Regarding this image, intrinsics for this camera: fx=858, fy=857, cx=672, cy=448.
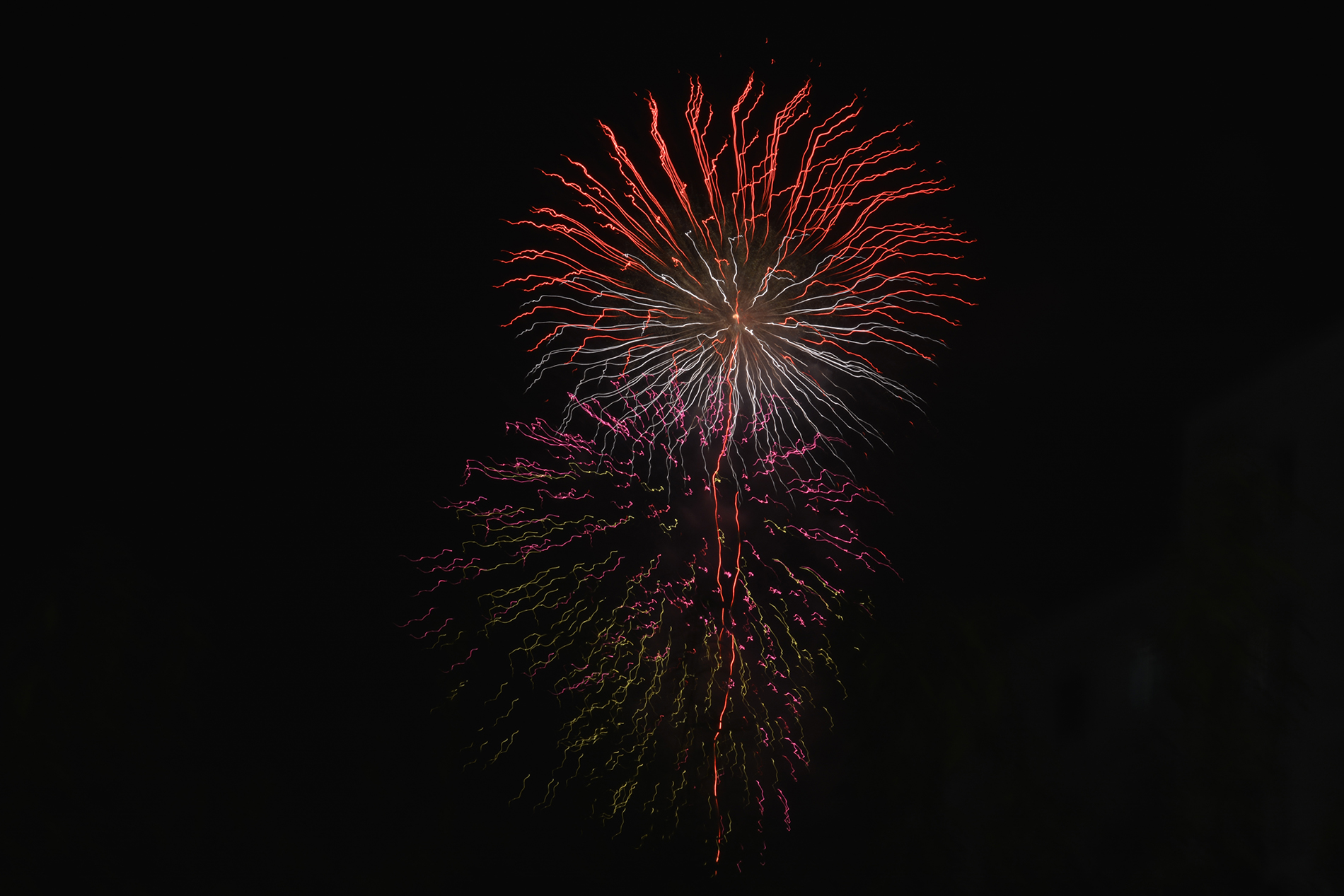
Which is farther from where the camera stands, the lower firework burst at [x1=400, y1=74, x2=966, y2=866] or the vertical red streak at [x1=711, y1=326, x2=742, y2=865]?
the vertical red streak at [x1=711, y1=326, x2=742, y2=865]

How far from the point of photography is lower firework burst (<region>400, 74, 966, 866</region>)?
4.09 metres

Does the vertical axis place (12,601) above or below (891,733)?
below

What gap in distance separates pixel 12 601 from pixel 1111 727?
5.49 metres

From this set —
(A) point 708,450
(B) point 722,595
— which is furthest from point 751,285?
(B) point 722,595

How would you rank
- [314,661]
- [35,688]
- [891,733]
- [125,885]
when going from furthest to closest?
1. [314,661]
2. [891,733]
3. [35,688]
4. [125,885]

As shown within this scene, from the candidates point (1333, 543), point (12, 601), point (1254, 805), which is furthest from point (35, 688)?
point (1333, 543)

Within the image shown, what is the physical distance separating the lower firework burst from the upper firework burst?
12 mm

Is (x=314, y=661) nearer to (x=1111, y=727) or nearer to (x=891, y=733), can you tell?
(x=891, y=733)

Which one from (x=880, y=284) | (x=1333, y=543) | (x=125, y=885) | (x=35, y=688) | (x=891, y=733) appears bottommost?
(x=125, y=885)

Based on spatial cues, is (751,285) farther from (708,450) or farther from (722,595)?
(722,595)

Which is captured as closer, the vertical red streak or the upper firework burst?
the upper firework burst

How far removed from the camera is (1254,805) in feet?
11.0

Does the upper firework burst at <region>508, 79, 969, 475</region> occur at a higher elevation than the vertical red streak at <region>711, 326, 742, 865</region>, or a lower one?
higher

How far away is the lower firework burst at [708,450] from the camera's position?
13.4 feet
